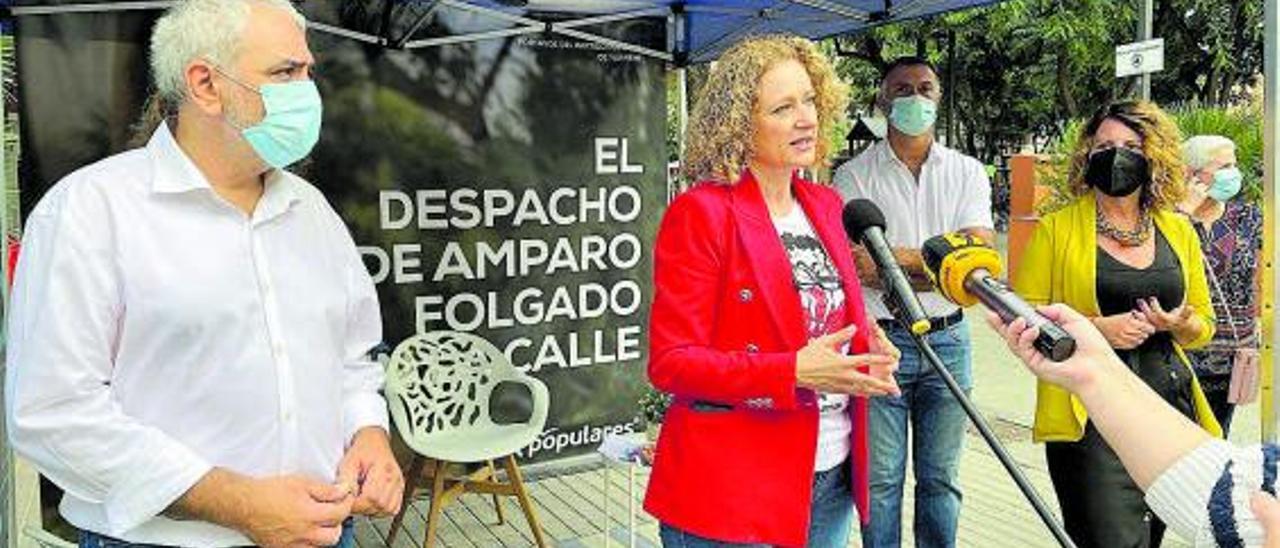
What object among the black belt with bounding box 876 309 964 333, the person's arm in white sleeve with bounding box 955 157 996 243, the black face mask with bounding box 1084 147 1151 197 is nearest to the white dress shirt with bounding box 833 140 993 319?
the person's arm in white sleeve with bounding box 955 157 996 243

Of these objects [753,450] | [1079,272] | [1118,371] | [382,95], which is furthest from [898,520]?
[382,95]

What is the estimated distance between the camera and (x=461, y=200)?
5234 mm

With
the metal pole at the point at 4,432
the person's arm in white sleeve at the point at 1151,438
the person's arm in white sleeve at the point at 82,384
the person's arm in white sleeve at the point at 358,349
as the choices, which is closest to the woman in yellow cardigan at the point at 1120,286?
the person's arm in white sleeve at the point at 1151,438

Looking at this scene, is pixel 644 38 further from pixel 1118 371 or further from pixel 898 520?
pixel 1118 371

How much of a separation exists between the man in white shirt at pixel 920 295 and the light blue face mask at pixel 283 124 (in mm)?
1798

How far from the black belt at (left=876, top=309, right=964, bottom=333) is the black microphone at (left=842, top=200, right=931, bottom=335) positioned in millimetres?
1413

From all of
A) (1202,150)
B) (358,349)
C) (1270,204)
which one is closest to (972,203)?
(1270,204)

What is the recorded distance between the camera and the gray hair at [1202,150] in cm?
457

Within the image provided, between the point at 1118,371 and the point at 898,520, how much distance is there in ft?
6.88

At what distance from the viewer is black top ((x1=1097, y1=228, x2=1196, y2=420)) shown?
9.89ft

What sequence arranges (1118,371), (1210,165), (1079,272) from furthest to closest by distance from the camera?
(1210,165) → (1079,272) → (1118,371)

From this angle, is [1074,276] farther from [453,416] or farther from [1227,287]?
[453,416]

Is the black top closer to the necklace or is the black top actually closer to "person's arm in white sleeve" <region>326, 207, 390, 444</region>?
the necklace

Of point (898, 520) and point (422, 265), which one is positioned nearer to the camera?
point (898, 520)
